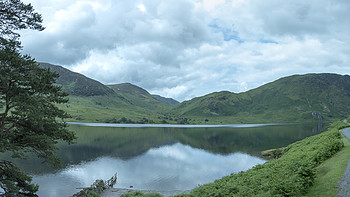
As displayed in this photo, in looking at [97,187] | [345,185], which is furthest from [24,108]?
[345,185]

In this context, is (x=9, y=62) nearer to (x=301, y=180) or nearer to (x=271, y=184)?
(x=271, y=184)

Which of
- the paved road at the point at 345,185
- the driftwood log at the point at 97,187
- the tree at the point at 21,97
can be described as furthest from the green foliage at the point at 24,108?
the paved road at the point at 345,185

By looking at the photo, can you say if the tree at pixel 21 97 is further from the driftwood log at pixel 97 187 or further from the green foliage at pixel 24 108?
the driftwood log at pixel 97 187

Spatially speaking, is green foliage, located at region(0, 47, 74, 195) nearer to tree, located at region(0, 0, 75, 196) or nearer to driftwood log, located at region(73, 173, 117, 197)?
tree, located at region(0, 0, 75, 196)

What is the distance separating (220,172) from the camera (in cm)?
7225

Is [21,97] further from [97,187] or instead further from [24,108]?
[97,187]

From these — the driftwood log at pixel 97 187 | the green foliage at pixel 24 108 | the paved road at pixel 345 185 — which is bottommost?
the driftwood log at pixel 97 187

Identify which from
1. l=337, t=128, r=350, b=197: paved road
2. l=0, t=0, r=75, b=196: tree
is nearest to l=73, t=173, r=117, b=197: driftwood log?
l=0, t=0, r=75, b=196: tree

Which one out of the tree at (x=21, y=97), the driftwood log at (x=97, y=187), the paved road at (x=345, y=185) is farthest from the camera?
the driftwood log at (x=97, y=187)

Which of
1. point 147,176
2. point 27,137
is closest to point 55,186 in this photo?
point 147,176

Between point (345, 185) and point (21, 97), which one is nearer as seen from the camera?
point (345, 185)

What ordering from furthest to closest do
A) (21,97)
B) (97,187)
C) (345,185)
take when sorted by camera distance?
(97,187) < (21,97) < (345,185)

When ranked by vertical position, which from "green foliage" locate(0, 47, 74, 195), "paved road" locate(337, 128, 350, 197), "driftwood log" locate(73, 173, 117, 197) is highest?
"green foliage" locate(0, 47, 74, 195)

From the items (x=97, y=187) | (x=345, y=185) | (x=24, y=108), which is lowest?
(x=97, y=187)
